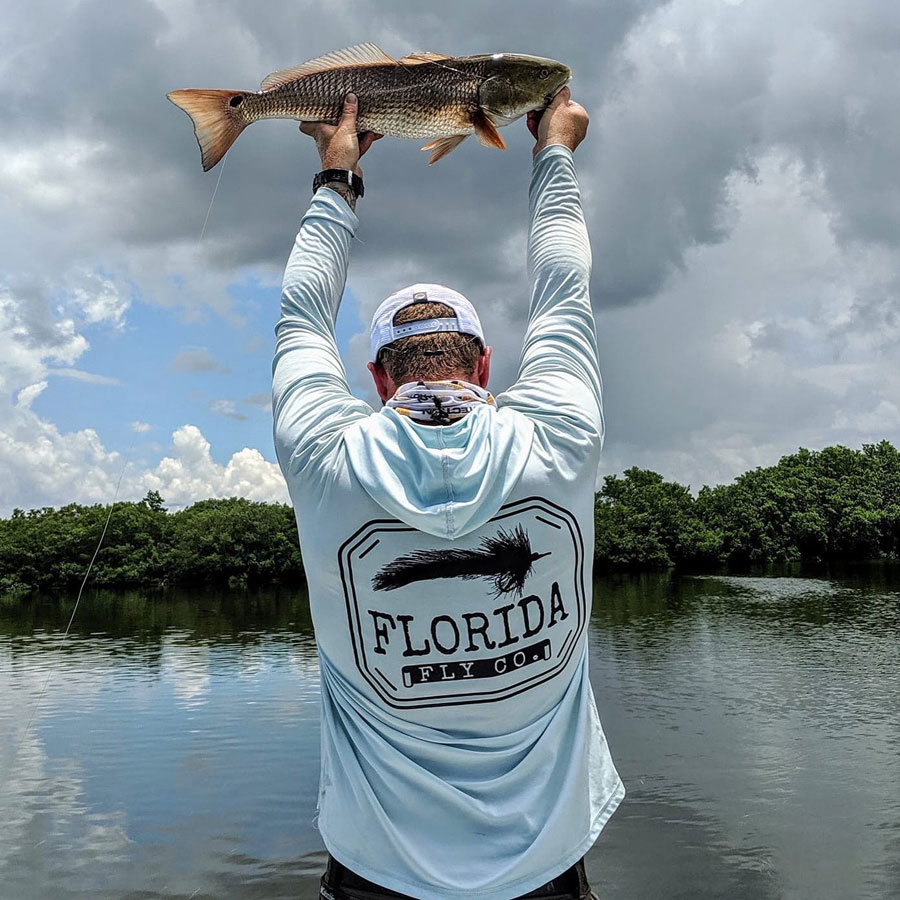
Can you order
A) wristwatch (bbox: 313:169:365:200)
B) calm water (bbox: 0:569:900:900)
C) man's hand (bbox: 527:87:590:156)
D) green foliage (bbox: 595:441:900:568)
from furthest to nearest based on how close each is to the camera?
green foliage (bbox: 595:441:900:568) → calm water (bbox: 0:569:900:900) → man's hand (bbox: 527:87:590:156) → wristwatch (bbox: 313:169:365:200)

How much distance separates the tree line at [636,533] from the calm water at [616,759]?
48.1 metres

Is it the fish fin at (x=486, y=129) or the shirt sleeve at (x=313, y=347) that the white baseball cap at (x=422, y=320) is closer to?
the shirt sleeve at (x=313, y=347)

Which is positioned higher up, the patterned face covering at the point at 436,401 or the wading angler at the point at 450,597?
the patterned face covering at the point at 436,401

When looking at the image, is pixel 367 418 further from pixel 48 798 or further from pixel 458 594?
pixel 48 798

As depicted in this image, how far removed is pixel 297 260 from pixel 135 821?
2851 cm

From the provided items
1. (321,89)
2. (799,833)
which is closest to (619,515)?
(799,833)

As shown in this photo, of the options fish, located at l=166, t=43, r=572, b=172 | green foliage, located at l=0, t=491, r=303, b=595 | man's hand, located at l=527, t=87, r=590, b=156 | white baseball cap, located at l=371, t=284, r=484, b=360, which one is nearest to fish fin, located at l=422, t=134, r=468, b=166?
fish, located at l=166, t=43, r=572, b=172

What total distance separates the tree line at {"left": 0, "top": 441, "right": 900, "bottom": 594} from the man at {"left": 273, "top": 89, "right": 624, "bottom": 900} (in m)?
106

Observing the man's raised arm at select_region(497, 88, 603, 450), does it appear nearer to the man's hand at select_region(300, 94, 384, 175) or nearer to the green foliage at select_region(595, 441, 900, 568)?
the man's hand at select_region(300, 94, 384, 175)

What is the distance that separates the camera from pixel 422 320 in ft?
7.48

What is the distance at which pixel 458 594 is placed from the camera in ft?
6.96

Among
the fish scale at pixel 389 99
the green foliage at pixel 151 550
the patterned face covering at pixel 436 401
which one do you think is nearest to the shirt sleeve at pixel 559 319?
the patterned face covering at pixel 436 401

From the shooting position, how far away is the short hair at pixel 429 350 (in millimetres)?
2268

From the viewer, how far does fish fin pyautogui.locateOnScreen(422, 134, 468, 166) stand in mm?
3633
